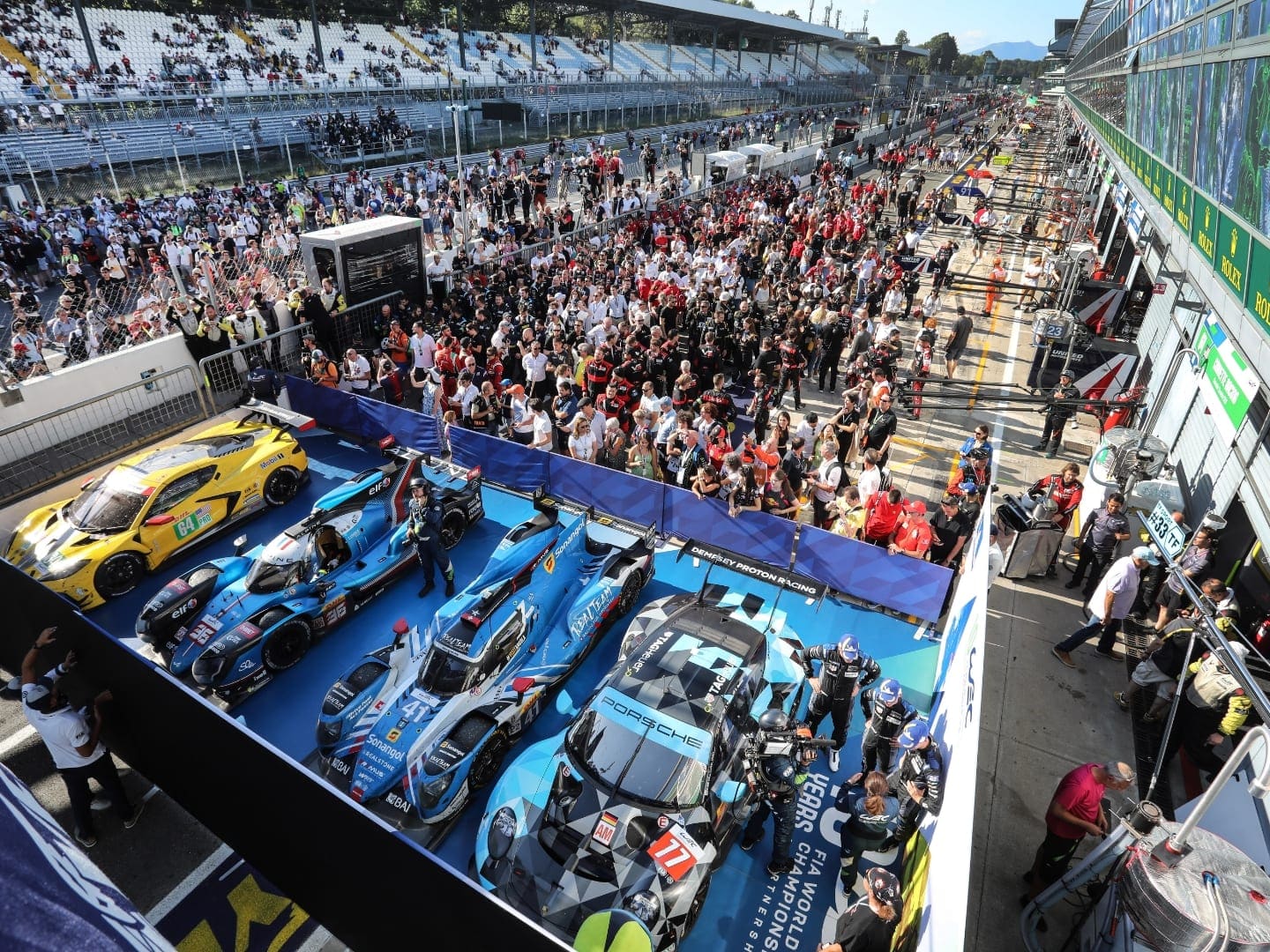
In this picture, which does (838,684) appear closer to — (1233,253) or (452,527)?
(1233,253)

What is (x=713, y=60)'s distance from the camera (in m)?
72.6

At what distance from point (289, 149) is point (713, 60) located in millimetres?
56702

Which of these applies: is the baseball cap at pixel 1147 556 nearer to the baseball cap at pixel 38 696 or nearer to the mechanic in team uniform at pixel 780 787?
the mechanic in team uniform at pixel 780 787

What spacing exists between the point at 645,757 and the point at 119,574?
7.88 metres

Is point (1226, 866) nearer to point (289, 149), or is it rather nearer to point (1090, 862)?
point (1090, 862)

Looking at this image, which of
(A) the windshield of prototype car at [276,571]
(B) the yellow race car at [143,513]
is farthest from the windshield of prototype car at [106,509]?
(A) the windshield of prototype car at [276,571]

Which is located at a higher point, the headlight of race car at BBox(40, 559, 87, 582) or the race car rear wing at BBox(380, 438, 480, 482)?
the race car rear wing at BBox(380, 438, 480, 482)

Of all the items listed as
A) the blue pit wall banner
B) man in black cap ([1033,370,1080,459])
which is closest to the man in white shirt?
the blue pit wall banner

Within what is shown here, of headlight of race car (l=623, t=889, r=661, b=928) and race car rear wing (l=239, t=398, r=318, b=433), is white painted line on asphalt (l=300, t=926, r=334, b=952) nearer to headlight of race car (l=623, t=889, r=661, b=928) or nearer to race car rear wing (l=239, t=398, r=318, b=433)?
headlight of race car (l=623, t=889, r=661, b=928)

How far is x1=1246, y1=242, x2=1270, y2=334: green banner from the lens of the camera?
Answer: 18.7 feet

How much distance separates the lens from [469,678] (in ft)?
23.2

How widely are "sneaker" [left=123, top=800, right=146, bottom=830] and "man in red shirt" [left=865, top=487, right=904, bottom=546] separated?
8.91 m

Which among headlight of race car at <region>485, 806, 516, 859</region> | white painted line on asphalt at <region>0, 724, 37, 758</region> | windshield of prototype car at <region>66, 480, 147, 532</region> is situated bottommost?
white painted line on asphalt at <region>0, 724, 37, 758</region>

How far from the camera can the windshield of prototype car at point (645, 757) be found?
596 centimetres
